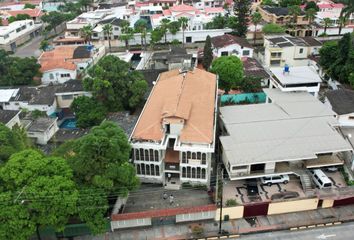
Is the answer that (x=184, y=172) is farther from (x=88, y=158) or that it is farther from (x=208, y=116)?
(x=88, y=158)

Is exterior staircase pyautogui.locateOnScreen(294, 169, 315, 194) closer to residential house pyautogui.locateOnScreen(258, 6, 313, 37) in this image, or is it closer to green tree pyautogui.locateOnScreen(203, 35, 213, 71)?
green tree pyautogui.locateOnScreen(203, 35, 213, 71)

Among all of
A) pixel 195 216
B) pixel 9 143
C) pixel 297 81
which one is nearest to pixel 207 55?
pixel 297 81

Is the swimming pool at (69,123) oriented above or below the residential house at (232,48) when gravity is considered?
below

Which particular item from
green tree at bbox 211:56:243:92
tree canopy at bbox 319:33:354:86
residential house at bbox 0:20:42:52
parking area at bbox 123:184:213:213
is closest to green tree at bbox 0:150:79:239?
parking area at bbox 123:184:213:213

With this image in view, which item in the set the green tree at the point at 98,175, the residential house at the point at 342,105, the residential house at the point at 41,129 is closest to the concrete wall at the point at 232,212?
the green tree at the point at 98,175

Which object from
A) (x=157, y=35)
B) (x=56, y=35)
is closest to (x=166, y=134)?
(x=157, y=35)

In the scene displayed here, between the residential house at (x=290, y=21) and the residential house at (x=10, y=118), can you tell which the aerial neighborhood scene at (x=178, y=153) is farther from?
the residential house at (x=290, y=21)
